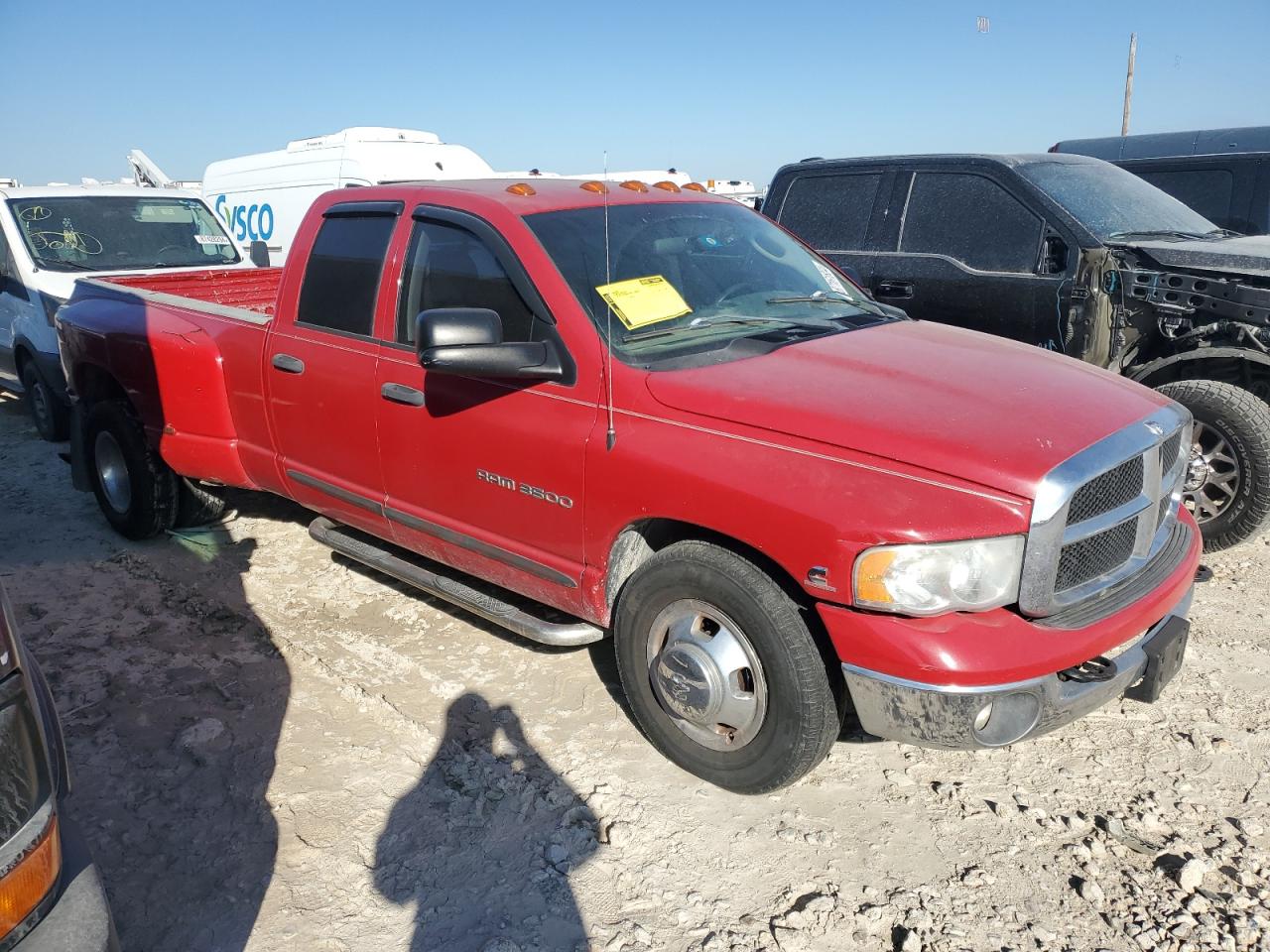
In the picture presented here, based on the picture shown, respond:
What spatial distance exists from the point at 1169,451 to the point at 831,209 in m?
4.00

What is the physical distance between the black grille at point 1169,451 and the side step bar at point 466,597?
6.29ft

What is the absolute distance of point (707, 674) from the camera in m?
2.91

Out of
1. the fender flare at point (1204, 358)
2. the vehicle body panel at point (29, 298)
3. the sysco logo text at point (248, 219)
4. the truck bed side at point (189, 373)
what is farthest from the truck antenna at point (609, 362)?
the sysco logo text at point (248, 219)

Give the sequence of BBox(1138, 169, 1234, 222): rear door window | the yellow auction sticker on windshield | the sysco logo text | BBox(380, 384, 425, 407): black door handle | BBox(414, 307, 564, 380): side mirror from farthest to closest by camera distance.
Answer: the sysco logo text → BBox(1138, 169, 1234, 222): rear door window → BBox(380, 384, 425, 407): black door handle → the yellow auction sticker on windshield → BBox(414, 307, 564, 380): side mirror

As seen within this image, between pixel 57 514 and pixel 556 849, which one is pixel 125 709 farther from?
pixel 57 514

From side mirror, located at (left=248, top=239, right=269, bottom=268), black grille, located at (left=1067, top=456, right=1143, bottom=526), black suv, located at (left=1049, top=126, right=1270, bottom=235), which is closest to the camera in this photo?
black grille, located at (left=1067, top=456, right=1143, bottom=526)

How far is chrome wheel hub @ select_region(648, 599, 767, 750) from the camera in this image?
2877 millimetres

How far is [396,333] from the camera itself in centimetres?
380

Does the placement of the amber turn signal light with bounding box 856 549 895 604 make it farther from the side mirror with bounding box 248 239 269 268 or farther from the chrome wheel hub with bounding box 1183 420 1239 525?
the side mirror with bounding box 248 239 269 268

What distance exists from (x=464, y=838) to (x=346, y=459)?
1.81 meters

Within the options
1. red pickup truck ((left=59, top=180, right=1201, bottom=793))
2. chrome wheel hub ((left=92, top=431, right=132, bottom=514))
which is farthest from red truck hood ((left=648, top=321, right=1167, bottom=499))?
chrome wheel hub ((left=92, top=431, right=132, bottom=514))

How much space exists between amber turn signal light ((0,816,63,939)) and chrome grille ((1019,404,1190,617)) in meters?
2.26

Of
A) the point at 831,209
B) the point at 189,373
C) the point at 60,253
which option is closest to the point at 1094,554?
the point at 189,373

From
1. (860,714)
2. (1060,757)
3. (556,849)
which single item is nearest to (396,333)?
(556,849)
